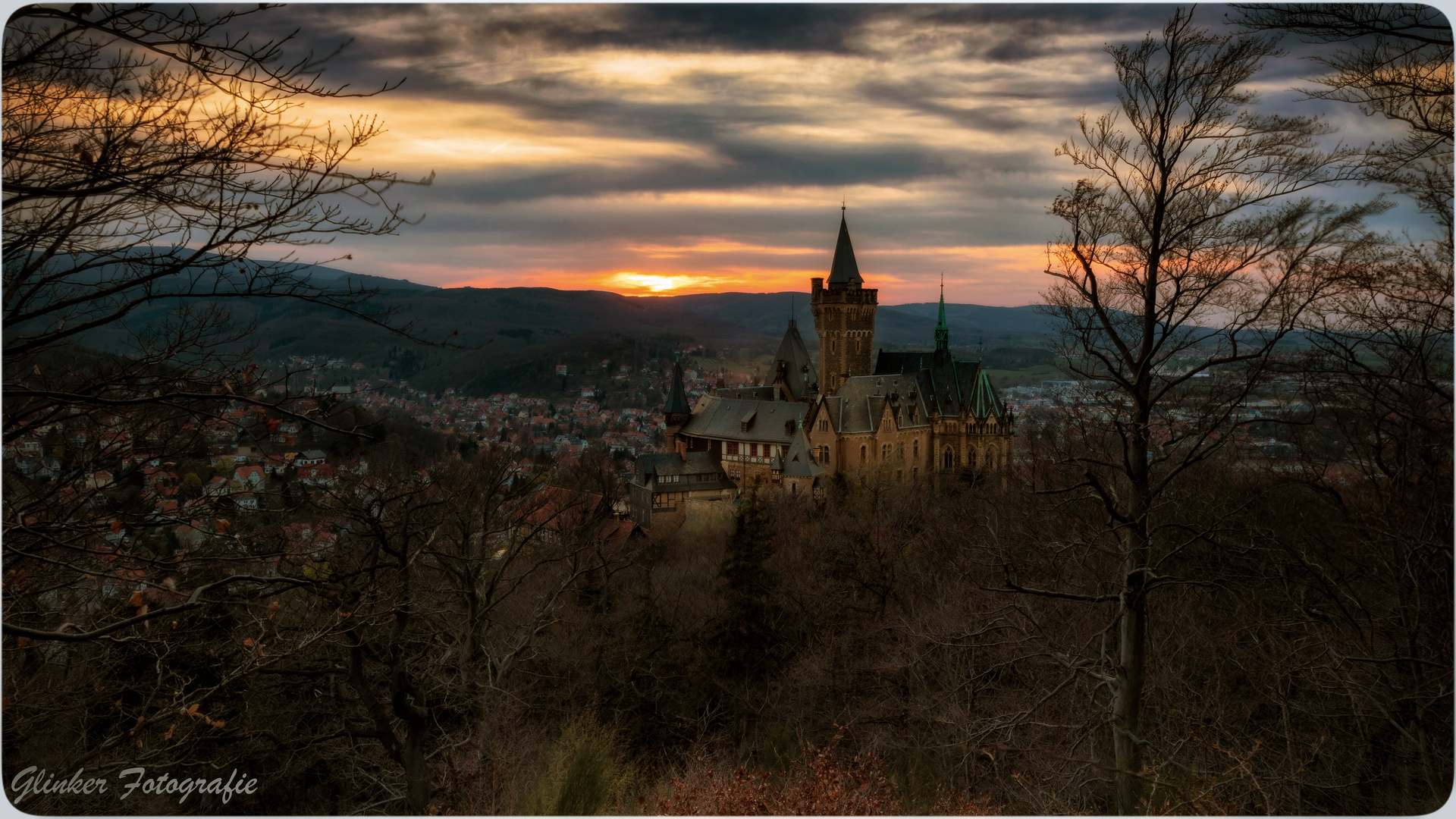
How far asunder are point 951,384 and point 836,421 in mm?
13786

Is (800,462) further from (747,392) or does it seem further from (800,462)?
(747,392)

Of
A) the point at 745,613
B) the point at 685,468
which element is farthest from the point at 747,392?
the point at 745,613

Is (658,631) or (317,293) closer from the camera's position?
(317,293)

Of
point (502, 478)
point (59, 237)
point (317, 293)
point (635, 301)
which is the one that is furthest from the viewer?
point (635, 301)

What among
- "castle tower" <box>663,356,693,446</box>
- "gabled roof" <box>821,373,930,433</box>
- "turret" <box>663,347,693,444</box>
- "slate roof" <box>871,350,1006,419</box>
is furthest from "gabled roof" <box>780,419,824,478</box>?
"castle tower" <box>663,356,693,446</box>

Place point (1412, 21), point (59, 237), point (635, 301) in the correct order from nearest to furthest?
1. point (59, 237)
2. point (1412, 21)
3. point (635, 301)

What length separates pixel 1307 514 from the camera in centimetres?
1568

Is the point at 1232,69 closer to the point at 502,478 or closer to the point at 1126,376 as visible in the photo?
the point at 1126,376

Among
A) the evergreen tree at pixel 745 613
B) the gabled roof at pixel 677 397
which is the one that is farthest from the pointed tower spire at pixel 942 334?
the evergreen tree at pixel 745 613

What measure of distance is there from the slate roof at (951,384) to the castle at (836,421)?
87mm

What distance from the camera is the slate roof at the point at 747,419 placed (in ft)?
191

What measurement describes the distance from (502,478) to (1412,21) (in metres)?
12.6

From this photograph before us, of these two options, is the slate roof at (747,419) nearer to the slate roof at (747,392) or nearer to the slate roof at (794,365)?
the slate roof at (747,392)

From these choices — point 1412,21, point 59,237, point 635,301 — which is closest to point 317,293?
point 59,237
